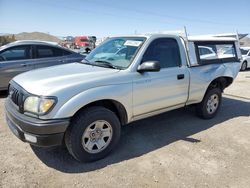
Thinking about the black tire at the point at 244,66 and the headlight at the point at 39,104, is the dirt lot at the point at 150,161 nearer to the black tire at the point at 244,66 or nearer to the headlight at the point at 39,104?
the headlight at the point at 39,104

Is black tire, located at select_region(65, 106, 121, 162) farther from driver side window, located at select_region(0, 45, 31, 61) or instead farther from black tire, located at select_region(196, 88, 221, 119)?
driver side window, located at select_region(0, 45, 31, 61)

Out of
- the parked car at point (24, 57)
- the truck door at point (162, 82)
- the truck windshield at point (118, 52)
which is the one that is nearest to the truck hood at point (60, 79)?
the truck windshield at point (118, 52)

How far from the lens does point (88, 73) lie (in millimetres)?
3691

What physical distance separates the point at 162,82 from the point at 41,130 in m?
2.14

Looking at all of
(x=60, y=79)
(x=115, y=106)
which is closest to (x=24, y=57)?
(x=60, y=79)

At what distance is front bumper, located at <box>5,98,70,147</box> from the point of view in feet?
10.2

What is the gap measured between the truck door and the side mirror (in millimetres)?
117

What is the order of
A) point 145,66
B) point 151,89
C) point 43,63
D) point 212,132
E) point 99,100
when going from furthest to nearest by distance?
point 43,63, point 212,132, point 151,89, point 145,66, point 99,100

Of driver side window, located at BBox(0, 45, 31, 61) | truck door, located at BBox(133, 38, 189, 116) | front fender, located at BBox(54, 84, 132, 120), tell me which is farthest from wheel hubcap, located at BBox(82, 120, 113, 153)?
driver side window, located at BBox(0, 45, 31, 61)

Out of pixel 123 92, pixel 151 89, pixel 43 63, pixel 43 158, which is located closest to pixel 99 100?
pixel 123 92

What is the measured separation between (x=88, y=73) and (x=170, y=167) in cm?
182

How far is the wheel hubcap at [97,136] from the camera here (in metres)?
3.56

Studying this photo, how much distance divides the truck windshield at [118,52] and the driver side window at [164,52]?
216 millimetres

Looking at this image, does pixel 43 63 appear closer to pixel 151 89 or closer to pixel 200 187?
pixel 151 89
